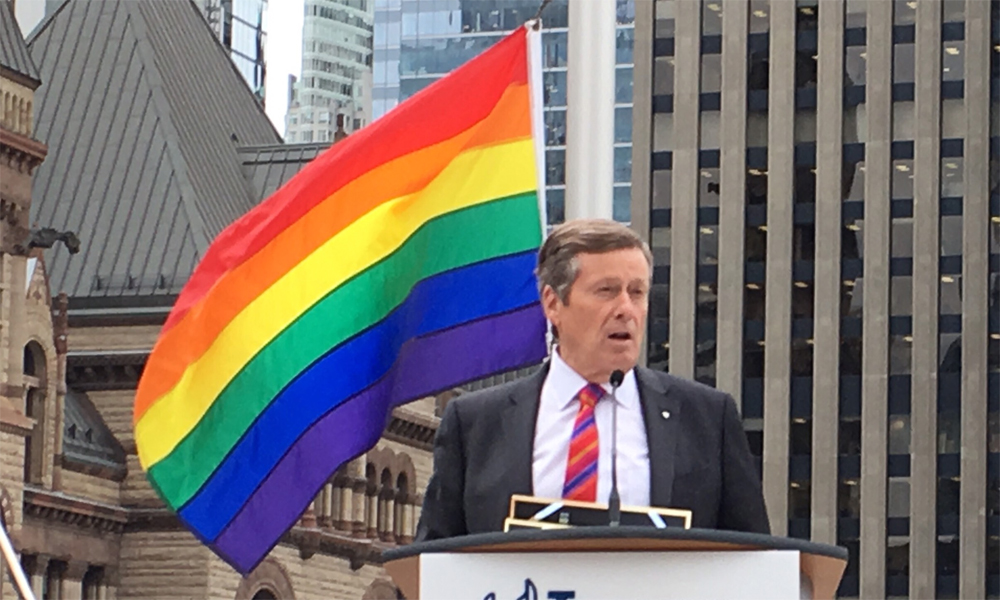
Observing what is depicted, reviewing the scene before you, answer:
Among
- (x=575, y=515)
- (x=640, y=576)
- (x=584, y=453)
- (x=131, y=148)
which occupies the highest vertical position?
(x=131, y=148)

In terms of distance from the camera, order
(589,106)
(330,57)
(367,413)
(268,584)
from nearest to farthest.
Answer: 1. (589,106)
2. (367,413)
3. (268,584)
4. (330,57)

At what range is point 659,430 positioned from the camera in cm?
618

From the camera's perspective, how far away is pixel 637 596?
5078mm

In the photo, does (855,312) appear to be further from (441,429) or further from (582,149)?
(441,429)

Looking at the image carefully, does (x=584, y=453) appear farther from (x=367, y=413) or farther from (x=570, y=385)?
(x=367, y=413)

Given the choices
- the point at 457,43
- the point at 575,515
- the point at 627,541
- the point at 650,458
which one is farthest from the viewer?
the point at 457,43

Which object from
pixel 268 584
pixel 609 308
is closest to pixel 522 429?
pixel 609 308

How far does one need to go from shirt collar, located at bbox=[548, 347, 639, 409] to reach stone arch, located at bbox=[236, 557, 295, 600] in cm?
5838

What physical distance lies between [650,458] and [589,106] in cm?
821

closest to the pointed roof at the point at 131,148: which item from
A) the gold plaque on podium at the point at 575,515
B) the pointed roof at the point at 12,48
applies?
the pointed roof at the point at 12,48

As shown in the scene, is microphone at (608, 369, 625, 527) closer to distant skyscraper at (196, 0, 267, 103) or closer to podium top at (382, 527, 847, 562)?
podium top at (382, 527, 847, 562)

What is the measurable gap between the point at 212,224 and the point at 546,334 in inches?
2033

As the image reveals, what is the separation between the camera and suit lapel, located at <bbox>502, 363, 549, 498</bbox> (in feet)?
20.1

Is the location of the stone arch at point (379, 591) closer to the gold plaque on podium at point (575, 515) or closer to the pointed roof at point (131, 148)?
the pointed roof at point (131, 148)
